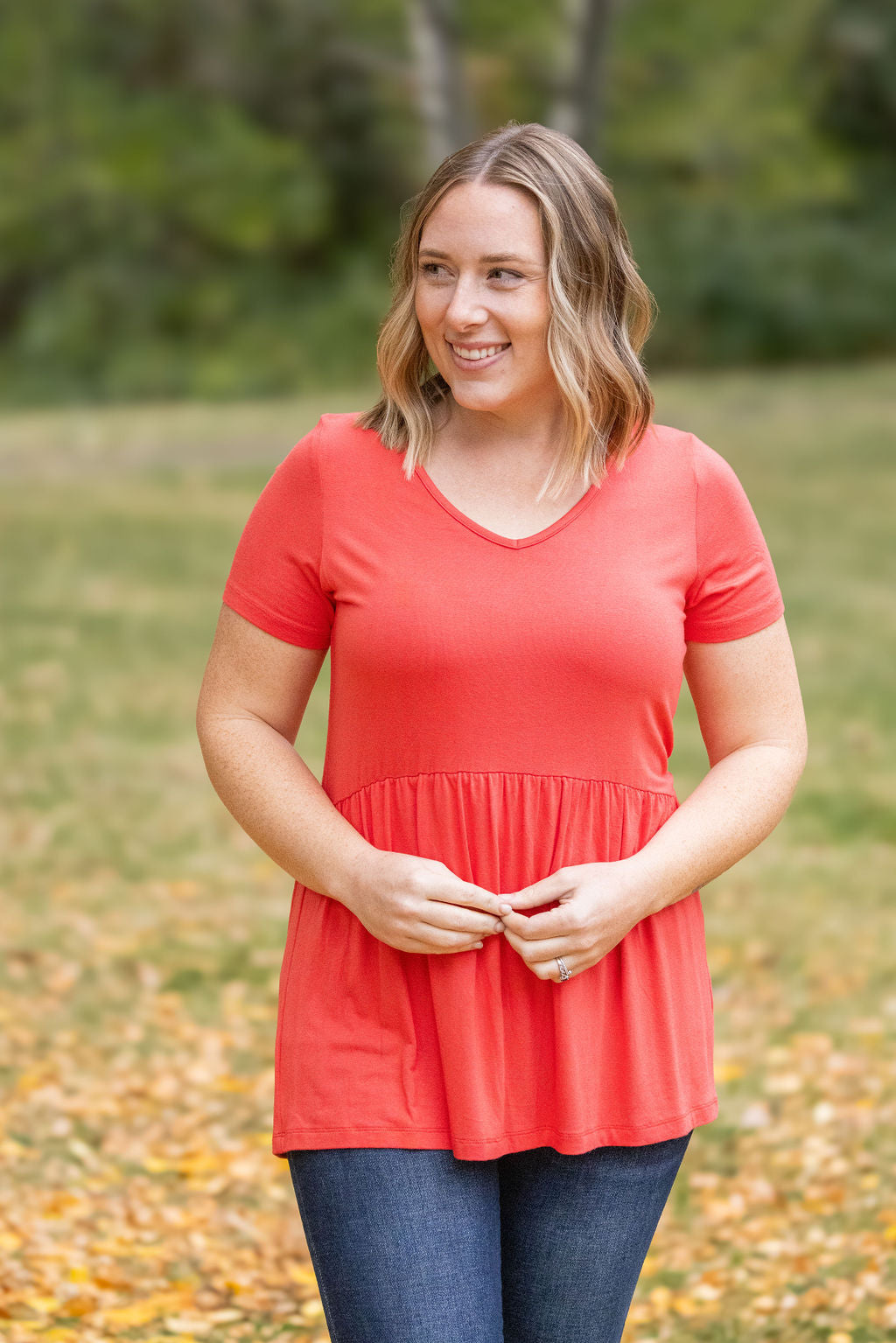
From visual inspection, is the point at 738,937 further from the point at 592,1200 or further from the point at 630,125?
the point at 630,125

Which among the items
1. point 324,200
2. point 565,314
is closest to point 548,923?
point 565,314

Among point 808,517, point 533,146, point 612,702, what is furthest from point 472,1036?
point 808,517

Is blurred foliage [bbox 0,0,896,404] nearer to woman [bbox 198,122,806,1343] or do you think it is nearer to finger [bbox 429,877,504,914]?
woman [bbox 198,122,806,1343]

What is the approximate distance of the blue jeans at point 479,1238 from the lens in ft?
6.78

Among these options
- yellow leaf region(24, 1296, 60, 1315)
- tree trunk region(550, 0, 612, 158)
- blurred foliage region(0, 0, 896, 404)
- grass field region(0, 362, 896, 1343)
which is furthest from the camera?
blurred foliage region(0, 0, 896, 404)

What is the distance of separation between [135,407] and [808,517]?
35.4 ft

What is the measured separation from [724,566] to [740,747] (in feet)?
0.85

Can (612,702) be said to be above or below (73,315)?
below

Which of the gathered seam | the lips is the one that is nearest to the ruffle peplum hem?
the gathered seam

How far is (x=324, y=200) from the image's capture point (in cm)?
2483

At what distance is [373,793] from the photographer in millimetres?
2189

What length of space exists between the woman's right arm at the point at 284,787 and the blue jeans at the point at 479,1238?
1.01 ft

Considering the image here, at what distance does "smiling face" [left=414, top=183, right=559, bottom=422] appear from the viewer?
2129 mm

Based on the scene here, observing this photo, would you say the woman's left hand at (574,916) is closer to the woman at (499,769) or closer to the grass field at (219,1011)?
the woman at (499,769)
